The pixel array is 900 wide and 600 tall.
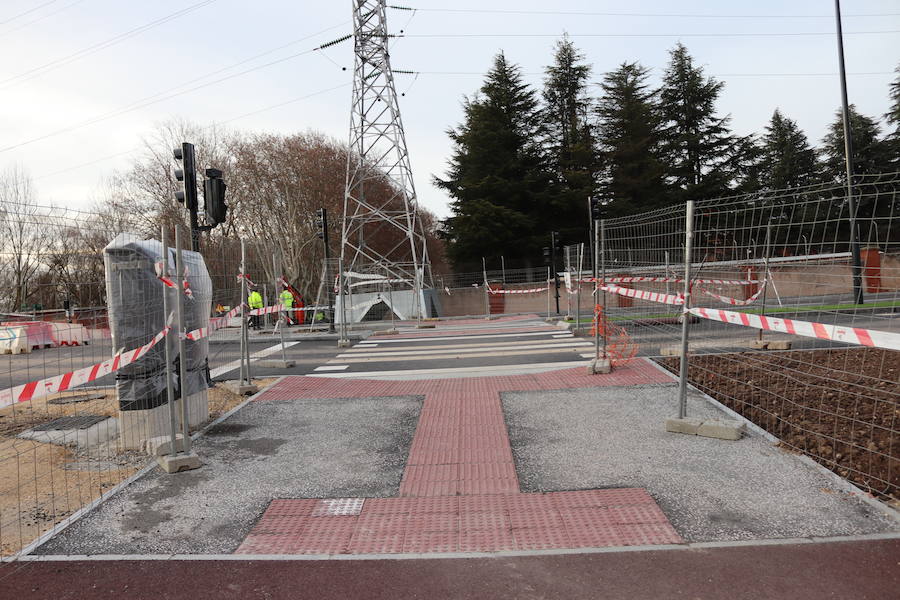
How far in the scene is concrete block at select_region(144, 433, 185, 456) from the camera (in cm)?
543

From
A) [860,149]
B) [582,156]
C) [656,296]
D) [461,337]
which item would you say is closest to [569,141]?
[582,156]

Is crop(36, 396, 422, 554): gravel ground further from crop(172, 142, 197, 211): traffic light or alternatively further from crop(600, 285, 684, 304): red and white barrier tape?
crop(172, 142, 197, 211): traffic light

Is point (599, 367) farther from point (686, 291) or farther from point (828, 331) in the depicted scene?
point (828, 331)

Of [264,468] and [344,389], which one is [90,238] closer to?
[264,468]

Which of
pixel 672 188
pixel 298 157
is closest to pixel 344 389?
pixel 298 157

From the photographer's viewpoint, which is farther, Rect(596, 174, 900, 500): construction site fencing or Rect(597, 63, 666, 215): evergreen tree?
Rect(597, 63, 666, 215): evergreen tree

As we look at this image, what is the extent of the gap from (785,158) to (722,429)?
5345cm

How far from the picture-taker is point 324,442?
602 centimetres

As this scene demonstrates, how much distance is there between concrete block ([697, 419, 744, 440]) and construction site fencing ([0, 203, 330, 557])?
202 inches

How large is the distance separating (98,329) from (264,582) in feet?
11.2

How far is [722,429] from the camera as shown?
5.46 meters

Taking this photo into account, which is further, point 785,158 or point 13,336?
point 785,158

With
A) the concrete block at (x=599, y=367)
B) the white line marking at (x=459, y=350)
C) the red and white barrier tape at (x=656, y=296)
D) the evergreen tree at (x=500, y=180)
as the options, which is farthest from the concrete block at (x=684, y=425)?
the evergreen tree at (x=500, y=180)

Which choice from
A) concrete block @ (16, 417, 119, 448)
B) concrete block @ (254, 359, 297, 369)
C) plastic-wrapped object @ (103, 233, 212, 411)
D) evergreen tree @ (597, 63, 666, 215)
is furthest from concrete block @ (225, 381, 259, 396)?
evergreen tree @ (597, 63, 666, 215)
